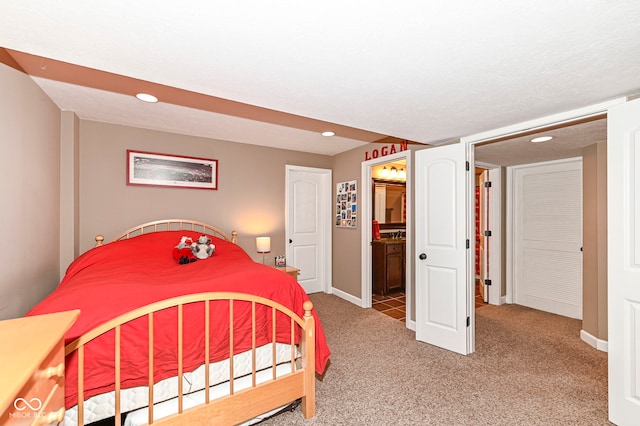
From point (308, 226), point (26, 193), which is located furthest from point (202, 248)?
point (308, 226)

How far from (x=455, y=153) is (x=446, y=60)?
1.52 m

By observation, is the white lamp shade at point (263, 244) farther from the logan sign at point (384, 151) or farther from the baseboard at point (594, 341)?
the baseboard at point (594, 341)

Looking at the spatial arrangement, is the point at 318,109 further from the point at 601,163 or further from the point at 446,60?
the point at 601,163

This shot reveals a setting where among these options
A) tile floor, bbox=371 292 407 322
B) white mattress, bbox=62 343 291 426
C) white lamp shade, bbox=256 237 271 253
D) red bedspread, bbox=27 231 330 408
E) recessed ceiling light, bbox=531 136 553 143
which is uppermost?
recessed ceiling light, bbox=531 136 553 143

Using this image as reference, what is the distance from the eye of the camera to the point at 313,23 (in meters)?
1.20

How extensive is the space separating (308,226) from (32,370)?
4065 mm

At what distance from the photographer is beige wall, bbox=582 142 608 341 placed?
280 cm

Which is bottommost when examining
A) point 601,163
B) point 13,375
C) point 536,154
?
point 13,375

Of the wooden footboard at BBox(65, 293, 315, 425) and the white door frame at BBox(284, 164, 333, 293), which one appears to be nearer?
the wooden footboard at BBox(65, 293, 315, 425)

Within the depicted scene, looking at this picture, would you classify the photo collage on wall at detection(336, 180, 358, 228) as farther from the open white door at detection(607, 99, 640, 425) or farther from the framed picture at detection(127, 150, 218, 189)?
the open white door at detection(607, 99, 640, 425)

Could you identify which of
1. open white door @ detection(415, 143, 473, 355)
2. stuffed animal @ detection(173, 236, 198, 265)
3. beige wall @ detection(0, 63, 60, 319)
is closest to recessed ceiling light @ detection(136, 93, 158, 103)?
beige wall @ detection(0, 63, 60, 319)

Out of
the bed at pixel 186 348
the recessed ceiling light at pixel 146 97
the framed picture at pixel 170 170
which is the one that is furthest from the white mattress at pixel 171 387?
the framed picture at pixel 170 170

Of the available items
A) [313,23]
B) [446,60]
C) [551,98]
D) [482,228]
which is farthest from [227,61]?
[482,228]

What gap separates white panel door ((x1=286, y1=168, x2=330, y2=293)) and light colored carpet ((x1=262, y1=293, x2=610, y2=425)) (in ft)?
4.55
